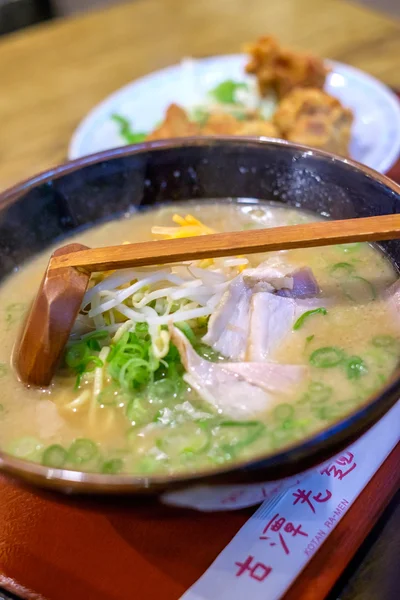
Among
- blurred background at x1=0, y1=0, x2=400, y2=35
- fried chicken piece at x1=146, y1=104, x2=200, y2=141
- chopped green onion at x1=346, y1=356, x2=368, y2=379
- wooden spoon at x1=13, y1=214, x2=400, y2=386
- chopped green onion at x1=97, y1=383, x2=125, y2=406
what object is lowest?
chopped green onion at x1=346, y1=356, x2=368, y2=379

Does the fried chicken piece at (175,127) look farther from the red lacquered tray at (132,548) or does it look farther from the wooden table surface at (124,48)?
the red lacquered tray at (132,548)

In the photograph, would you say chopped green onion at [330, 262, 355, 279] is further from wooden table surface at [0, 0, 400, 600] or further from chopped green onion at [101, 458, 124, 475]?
wooden table surface at [0, 0, 400, 600]

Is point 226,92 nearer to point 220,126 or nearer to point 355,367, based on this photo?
point 220,126

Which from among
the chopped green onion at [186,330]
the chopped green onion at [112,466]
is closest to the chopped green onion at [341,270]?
the chopped green onion at [186,330]

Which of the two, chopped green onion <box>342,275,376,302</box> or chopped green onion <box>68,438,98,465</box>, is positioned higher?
chopped green onion <box>68,438,98,465</box>

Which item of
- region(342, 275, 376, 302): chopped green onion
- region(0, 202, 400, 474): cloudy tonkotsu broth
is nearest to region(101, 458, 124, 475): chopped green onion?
region(0, 202, 400, 474): cloudy tonkotsu broth

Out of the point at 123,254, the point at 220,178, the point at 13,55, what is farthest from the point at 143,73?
the point at 123,254

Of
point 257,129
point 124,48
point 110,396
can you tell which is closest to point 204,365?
point 110,396
